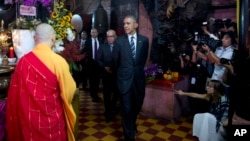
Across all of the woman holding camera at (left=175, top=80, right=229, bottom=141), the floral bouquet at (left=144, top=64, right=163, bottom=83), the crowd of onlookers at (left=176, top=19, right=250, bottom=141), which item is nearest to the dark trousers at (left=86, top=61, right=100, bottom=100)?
the floral bouquet at (left=144, top=64, right=163, bottom=83)

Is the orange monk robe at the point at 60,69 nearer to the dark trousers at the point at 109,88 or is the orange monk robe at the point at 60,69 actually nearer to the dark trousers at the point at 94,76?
the dark trousers at the point at 109,88

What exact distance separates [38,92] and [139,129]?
6.38ft

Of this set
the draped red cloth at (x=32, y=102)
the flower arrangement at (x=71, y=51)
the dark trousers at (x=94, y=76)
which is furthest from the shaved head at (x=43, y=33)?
the dark trousers at (x=94, y=76)

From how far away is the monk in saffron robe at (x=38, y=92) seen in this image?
1.86 metres

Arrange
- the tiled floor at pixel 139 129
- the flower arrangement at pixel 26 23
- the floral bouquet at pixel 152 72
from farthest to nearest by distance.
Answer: the floral bouquet at pixel 152 72 < the tiled floor at pixel 139 129 < the flower arrangement at pixel 26 23

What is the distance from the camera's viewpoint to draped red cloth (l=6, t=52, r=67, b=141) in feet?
6.09

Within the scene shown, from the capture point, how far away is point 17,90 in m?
1.90

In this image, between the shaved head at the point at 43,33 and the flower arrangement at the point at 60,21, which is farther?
the flower arrangement at the point at 60,21

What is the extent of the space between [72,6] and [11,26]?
14.5 feet

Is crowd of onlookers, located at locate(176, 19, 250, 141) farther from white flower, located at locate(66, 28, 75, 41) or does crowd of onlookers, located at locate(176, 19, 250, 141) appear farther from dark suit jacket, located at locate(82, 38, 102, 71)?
dark suit jacket, located at locate(82, 38, 102, 71)

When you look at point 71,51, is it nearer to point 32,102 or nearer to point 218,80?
point 32,102

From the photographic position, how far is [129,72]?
2762 millimetres

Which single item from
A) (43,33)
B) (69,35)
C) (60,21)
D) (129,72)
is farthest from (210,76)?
(43,33)

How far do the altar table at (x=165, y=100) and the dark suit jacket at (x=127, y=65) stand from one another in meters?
0.94
